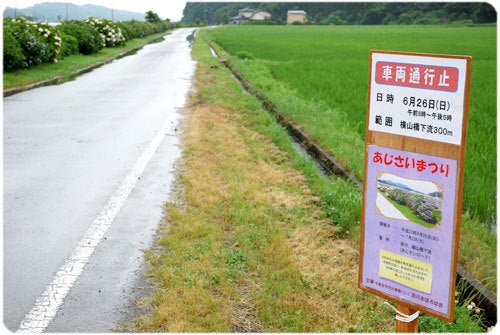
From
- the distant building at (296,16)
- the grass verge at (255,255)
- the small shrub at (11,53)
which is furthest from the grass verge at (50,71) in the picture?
the distant building at (296,16)

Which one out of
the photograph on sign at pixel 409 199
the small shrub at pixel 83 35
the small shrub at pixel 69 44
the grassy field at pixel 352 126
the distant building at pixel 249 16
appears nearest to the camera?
the photograph on sign at pixel 409 199

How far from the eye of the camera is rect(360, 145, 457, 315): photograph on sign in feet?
7.91

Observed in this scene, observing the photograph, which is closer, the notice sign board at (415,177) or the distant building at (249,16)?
the notice sign board at (415,177)

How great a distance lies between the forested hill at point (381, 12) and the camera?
213 feet

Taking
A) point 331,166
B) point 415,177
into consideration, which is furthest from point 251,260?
point 331,166

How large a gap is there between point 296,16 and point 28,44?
87.6m

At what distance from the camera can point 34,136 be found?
8336 millimetres

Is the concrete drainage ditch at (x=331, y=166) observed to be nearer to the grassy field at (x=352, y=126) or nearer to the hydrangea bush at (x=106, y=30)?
Answer: the grassy field at (x=352, y=126)

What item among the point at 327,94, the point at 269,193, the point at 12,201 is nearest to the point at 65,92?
the point at 327,94

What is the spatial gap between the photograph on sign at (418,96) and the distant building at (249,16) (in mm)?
105372

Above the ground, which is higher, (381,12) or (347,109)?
(381,12)

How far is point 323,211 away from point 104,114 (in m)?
6.46

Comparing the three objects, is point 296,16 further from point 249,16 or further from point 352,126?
point 352,126

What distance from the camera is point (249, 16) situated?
372 ft
